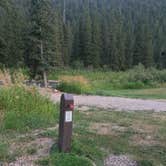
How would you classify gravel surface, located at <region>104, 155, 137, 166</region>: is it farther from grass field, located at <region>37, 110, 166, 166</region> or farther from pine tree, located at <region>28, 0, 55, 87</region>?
pine tree, located at <region>28, 0, 55, 87</region>

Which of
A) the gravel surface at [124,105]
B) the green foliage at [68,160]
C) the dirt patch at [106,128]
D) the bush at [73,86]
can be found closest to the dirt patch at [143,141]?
the dirt patch at [106,128]

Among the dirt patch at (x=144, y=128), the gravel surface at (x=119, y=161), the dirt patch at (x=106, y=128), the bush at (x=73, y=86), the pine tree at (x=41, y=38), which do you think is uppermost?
the pine tree at (x=41, y=38)

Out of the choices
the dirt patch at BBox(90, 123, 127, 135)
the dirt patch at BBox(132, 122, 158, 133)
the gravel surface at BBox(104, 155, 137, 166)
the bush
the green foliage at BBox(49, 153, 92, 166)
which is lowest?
the gravel surface at BBox(104, 155, 137, 166)

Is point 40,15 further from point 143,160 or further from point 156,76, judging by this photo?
point 143,160

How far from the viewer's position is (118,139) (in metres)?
7.02

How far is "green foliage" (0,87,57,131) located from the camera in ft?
25.1

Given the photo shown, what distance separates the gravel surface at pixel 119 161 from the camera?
5.82 m

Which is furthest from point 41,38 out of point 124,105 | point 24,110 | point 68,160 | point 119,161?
point 68,160

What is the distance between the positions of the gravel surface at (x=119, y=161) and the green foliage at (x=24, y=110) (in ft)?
6.41

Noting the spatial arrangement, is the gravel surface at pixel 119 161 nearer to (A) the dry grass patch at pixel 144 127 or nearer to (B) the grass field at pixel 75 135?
(B) the grass field at pixel 75 135

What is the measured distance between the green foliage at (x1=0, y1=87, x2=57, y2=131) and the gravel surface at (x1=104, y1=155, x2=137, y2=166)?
1.95 meters

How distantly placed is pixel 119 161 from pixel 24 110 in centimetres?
319

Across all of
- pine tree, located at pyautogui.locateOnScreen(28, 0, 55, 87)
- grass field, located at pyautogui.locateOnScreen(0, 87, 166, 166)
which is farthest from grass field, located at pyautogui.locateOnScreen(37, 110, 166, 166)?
pine tree, located at pyautogui.locateOnScreen(28, 0, 55, 87)

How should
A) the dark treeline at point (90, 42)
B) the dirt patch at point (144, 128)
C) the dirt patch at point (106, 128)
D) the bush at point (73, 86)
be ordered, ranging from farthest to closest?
the dark treeline at point (90, 42), the bush at point (73, 86), the dirt patch at point (144, 128), the dirt patch at point (106, 128)
